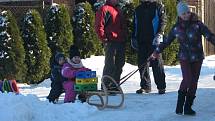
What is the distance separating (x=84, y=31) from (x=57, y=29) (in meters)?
0.88

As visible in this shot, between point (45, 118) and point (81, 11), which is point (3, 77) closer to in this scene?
point (81, 11)

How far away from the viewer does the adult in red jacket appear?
11.0 meters

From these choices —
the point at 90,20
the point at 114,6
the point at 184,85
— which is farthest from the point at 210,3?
the point at 184,85

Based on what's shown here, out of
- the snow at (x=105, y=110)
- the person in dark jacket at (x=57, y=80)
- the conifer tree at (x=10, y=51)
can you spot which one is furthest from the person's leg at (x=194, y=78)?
the conifer tree at (x=10, y=51)

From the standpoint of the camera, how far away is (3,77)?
1476 centimetres

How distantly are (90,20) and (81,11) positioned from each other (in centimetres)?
36

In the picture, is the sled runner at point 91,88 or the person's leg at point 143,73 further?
the person's leg at point 143,73

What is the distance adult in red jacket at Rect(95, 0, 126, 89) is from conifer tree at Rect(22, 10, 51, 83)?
4.40 m

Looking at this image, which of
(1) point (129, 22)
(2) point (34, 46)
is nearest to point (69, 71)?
(2) point (34, 46)

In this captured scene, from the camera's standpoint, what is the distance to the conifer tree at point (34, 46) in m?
Result: 15.1

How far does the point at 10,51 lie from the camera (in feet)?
48.1

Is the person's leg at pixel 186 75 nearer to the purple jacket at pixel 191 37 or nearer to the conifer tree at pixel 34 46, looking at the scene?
the purple jacket at pixel 191 37

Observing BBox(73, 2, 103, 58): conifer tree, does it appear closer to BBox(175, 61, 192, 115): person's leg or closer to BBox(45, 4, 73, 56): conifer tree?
BBox(45, 4, 73, 56): conifer tree

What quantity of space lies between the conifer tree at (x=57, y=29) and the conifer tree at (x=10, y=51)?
4.48 ft
